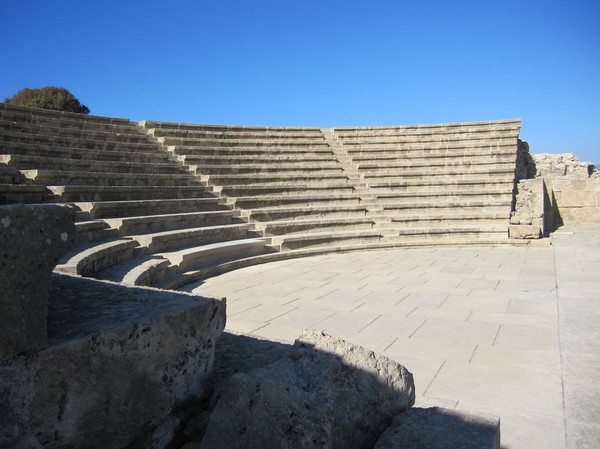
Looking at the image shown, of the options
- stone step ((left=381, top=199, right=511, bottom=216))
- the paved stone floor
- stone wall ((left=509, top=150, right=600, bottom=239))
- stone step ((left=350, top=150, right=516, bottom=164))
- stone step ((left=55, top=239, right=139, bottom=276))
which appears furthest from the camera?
stone step ((left=350, top=150, right=516, bottom=164))

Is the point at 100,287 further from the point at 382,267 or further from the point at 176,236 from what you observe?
the point at 382,267

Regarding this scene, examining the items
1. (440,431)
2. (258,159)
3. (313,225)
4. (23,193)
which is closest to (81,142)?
(23,193)

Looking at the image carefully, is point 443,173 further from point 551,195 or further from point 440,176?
point 551,195

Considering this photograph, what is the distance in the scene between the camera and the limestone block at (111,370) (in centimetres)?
146

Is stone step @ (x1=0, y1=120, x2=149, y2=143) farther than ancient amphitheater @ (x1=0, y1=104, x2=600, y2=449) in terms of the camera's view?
Yes

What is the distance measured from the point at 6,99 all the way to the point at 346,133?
1884cm

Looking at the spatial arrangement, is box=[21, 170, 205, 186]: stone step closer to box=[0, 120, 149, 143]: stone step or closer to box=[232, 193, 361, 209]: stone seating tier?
Result: box=[232, 193, 361, 209]: stone seating tier

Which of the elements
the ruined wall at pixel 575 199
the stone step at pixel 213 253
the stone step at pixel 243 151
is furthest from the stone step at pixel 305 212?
the ruined wall at pixel 575 199

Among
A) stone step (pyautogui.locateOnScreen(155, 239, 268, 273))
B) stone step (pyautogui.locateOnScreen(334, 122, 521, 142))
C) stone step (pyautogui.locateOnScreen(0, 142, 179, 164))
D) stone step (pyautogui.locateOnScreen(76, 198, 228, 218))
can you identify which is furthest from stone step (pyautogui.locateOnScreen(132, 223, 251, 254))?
stone step (pyautogui.locateOnScreen(334, 122, 521, 142))

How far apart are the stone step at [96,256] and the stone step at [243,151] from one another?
542 cm

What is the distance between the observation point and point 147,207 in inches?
339

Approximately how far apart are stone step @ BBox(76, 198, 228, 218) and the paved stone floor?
219cm

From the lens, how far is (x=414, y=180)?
13.0 m

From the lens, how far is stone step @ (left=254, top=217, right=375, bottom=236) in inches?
403
